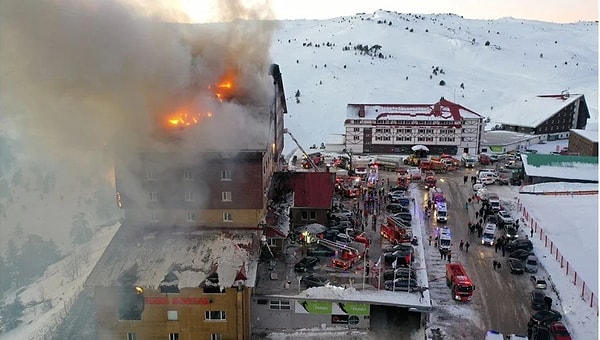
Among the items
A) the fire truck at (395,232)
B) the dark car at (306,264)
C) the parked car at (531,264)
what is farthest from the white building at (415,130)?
the dark car at (306,264)

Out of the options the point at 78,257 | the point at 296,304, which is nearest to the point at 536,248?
the point at 296,304

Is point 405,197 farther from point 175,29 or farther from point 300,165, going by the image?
point 175,29

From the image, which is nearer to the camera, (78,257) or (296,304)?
(296,304)

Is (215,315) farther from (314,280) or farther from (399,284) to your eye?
(399,284)

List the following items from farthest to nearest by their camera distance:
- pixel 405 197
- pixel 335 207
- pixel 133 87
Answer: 1. pixel 405 197
2. pixel 335 207
3. pixel 133 87

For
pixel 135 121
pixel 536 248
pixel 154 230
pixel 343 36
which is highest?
pixel 343 36

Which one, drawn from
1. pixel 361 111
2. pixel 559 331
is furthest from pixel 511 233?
pixel 361 111
